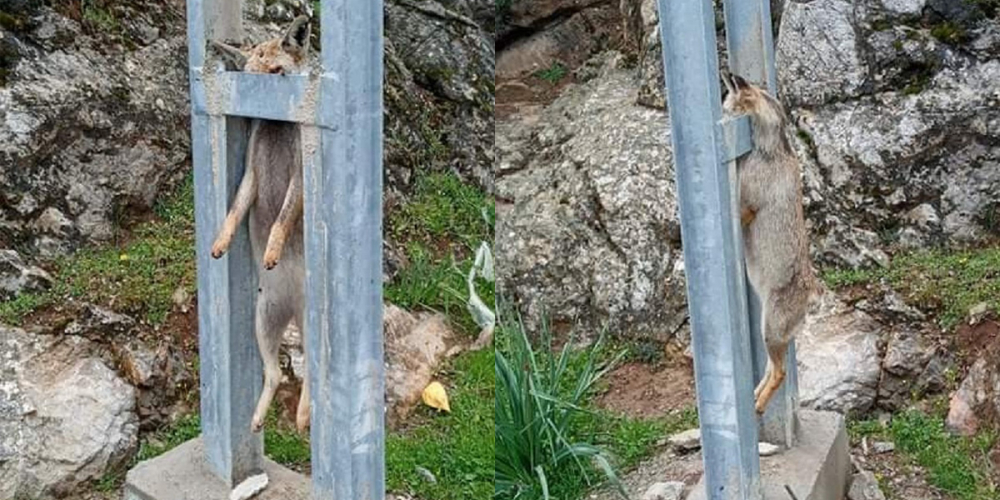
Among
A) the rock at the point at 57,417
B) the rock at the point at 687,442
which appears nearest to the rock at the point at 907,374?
the rock at the point at 687,442

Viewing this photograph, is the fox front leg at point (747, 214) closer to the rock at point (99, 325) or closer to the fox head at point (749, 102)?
the fox head at point (749, 102)

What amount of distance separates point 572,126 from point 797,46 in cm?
167

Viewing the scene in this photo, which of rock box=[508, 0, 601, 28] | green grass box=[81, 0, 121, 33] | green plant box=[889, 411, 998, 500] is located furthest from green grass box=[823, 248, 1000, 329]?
green grass box=[81, 0, 121, 33]

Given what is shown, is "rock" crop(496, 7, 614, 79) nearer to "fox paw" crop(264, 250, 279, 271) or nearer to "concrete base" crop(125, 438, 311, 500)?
"concrete base" crop(125, 438, 311, 500)

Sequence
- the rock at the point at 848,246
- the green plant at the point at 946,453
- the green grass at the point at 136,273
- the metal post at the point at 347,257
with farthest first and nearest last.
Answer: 1. the rock at the point at 848,246
2. the green grass at the point at 136,273
3. the green plant at the point at 946,453
4. the metal post at the point at 347,257

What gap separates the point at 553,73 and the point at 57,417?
196 inches

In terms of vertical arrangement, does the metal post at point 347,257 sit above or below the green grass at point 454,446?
above

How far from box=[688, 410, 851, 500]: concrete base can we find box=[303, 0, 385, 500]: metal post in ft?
4.69

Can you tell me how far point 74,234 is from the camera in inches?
232

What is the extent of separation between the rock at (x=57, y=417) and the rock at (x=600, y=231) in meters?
2.85

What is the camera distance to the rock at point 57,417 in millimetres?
4770

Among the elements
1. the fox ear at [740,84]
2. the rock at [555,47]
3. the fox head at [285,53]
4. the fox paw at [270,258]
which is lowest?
the fox paw at [270,258]

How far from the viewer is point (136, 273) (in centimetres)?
565

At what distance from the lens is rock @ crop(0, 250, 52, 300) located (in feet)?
17.6
